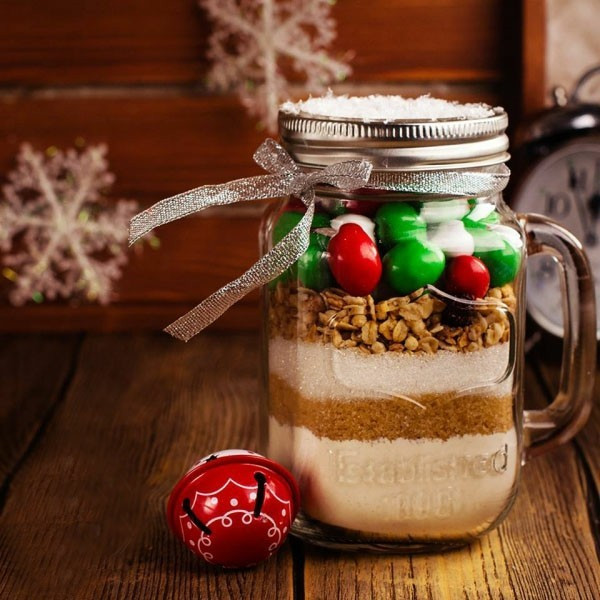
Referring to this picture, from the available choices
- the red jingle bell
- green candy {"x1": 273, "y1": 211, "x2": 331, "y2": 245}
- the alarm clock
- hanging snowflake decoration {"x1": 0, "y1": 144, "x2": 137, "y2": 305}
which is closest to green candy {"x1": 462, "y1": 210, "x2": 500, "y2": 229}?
green candy {"x1": 273, "y1": 211, "x2": 331, "y2": 245}

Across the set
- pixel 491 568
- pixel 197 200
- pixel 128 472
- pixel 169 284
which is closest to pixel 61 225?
pixel 169 284

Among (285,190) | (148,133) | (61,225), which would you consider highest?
(285,190)

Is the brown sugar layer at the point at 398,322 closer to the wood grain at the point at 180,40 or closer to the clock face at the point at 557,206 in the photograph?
the clock face at the point at 557,206

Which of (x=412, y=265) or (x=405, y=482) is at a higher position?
(x=412, y=265)

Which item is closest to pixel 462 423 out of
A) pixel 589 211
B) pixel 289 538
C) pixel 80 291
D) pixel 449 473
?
pixel 449 473

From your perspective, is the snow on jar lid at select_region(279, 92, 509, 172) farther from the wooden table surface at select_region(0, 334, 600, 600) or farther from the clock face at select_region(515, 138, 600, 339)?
the clock face at select_region(515, 138, 600, 339)

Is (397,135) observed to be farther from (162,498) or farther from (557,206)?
(557,206)

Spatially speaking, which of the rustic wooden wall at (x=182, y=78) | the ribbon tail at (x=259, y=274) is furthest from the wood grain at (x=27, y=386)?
the ribbon tail at (x=259, y=274)
